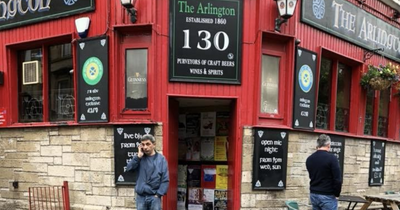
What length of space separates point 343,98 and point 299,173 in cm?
256

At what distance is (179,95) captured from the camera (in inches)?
220

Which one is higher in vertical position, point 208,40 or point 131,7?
point 131,7

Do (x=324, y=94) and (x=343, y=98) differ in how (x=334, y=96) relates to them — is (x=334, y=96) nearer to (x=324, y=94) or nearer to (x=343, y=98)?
(x=324, y=94)

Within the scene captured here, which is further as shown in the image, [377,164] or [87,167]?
[377,164]

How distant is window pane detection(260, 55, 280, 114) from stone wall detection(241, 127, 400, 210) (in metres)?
0.57

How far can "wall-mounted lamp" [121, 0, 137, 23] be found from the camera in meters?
5.41

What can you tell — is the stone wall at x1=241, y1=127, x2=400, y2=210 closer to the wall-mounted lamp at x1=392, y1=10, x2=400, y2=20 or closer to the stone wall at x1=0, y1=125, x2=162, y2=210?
the stone wall at x1=0, y1=125, x2=162, y2=210

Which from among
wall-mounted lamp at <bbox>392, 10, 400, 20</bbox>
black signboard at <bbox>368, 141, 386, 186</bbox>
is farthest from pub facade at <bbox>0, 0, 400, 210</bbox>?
wall-mounted lamp at <bbox>392, 10, 400, 20</bbox>

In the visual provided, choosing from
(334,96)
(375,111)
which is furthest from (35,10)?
(375,111)

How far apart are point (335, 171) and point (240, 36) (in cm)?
263

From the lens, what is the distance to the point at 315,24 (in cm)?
667

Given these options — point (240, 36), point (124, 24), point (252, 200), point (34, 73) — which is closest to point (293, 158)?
point (252, 200)

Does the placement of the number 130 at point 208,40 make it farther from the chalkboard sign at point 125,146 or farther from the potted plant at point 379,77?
the potted plant at point 379,77

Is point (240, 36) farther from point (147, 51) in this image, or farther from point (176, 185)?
point (176, 185)
